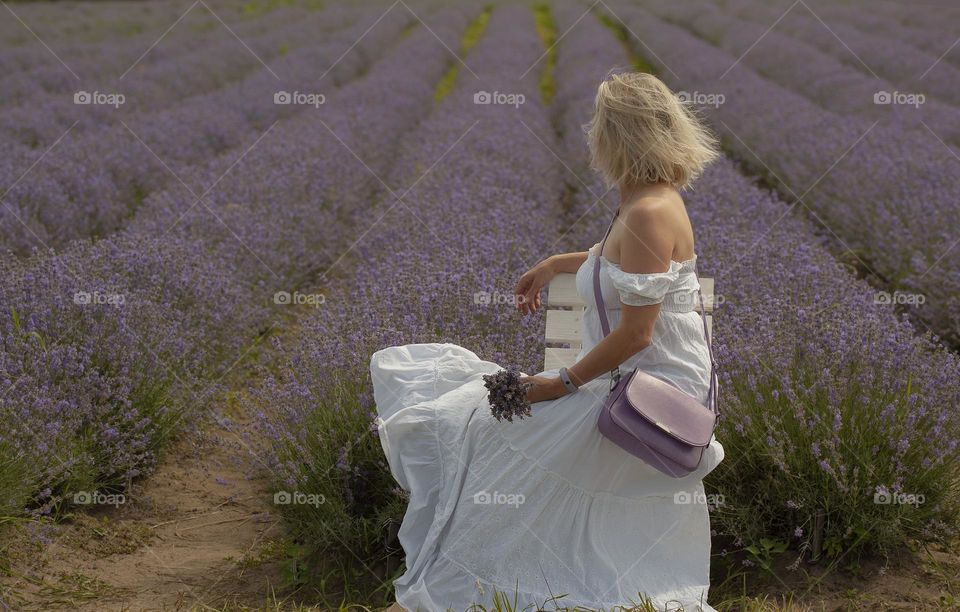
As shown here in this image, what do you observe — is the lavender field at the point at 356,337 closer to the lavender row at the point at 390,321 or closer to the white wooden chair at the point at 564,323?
the lavender row at the point at 390,321

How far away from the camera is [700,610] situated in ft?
7.27

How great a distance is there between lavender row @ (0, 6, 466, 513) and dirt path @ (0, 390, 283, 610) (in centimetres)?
13

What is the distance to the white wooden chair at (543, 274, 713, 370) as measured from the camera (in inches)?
108

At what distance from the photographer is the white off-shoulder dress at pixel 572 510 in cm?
221

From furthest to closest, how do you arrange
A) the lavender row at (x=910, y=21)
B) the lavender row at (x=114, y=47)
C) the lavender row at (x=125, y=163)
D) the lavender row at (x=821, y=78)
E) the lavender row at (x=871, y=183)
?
the lavender row at (x=910, y=21)
the lavender row at (x=114, y=47)
the lavender row at (x=821, y=78)
the lavender row at (x=125, y=163)
the lavender row at (x=871, y=183)

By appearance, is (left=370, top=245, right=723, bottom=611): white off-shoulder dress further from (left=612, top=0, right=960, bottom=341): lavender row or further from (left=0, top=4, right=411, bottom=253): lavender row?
(left=0, top=4, right=411, bottom=253): lavender row

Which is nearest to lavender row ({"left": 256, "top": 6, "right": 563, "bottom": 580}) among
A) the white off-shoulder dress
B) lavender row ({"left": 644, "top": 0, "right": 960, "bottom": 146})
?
the white off-shoulder dress

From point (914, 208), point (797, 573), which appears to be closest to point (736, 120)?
point (914, 208)

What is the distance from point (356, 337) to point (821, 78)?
9.34 meters

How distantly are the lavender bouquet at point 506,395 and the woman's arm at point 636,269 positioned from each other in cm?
17

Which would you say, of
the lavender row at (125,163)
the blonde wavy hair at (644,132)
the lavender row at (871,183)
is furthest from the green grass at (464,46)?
the blonde wavy hair at (644,132)

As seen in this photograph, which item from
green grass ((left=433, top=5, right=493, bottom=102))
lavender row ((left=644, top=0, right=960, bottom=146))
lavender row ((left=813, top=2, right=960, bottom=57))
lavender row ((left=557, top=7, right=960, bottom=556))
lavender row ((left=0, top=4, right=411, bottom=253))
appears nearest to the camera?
lavender row ((left=557, top=7, right=960, bottom=556))

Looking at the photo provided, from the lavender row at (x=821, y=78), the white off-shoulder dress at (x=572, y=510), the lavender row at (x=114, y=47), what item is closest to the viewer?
the white off-shoulder dress at (x=572, y=510)

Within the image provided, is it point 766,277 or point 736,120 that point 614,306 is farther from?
point 736,120
